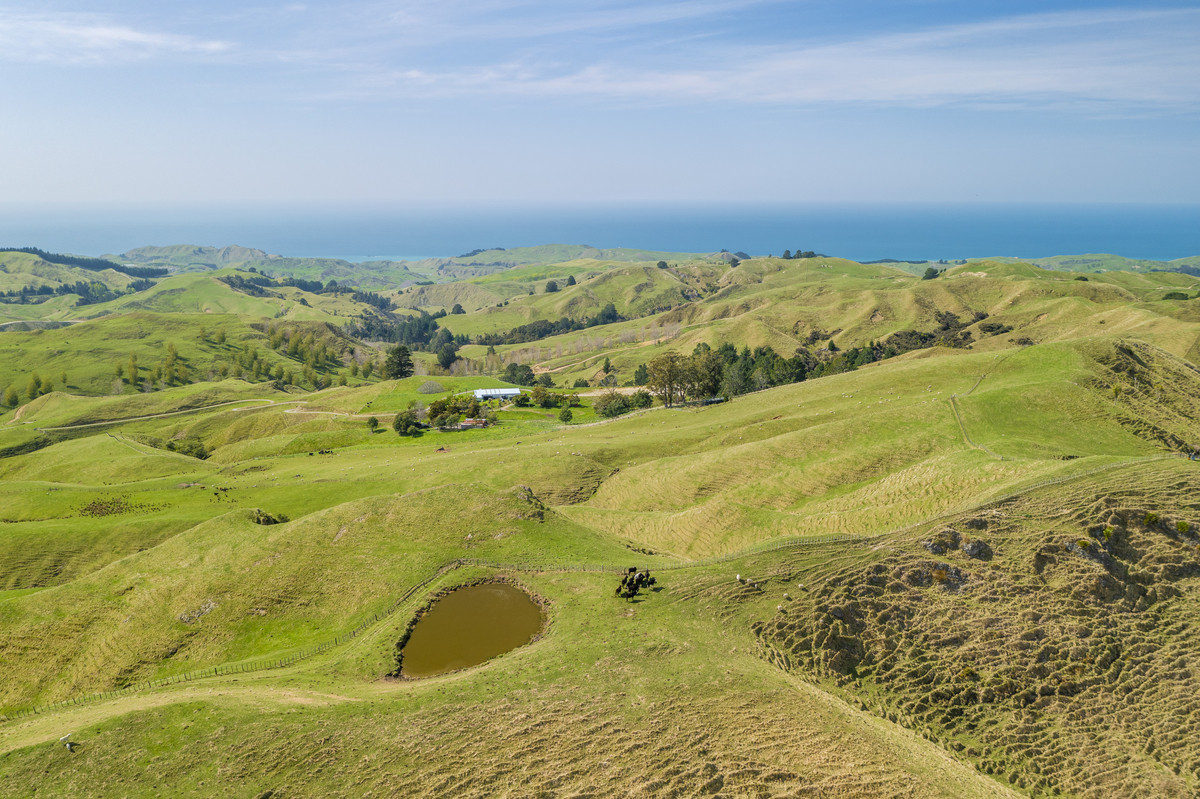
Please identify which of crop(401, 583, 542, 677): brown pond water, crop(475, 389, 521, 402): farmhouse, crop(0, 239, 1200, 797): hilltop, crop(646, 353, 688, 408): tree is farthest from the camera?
crop(475, 389, 521, 402): farmhouse

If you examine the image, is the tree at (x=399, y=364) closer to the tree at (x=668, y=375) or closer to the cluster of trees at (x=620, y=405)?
the cluster of trees at (x=620, y=405)

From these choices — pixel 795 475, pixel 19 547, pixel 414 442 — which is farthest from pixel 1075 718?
pixel 414 442

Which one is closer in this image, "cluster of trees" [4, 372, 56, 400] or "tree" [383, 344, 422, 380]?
"cluster of trees" [4, 372, 56, 400]

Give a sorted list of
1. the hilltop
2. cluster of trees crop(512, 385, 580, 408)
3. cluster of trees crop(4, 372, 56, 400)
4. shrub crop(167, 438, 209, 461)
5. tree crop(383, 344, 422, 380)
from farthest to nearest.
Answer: tree crop(383, 344, 422, 380), cluster of trees crop(4, 372, 56, 400), cluster of trees crop(512, 385, 580, 408), shrub crop(167, 438, 209, 461), the hilltop

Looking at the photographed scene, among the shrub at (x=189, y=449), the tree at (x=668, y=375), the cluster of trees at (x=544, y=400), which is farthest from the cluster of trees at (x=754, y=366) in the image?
the shrub at (x=189, y=449)

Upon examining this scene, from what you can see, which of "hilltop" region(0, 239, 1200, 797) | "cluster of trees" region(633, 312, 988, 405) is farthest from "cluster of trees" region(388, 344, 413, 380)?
"hilltop" region(0, 239, 1200, 797)

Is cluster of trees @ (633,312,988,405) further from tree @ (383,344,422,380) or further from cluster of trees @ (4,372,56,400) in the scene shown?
cluster of trees @ (4,372,56,400)
